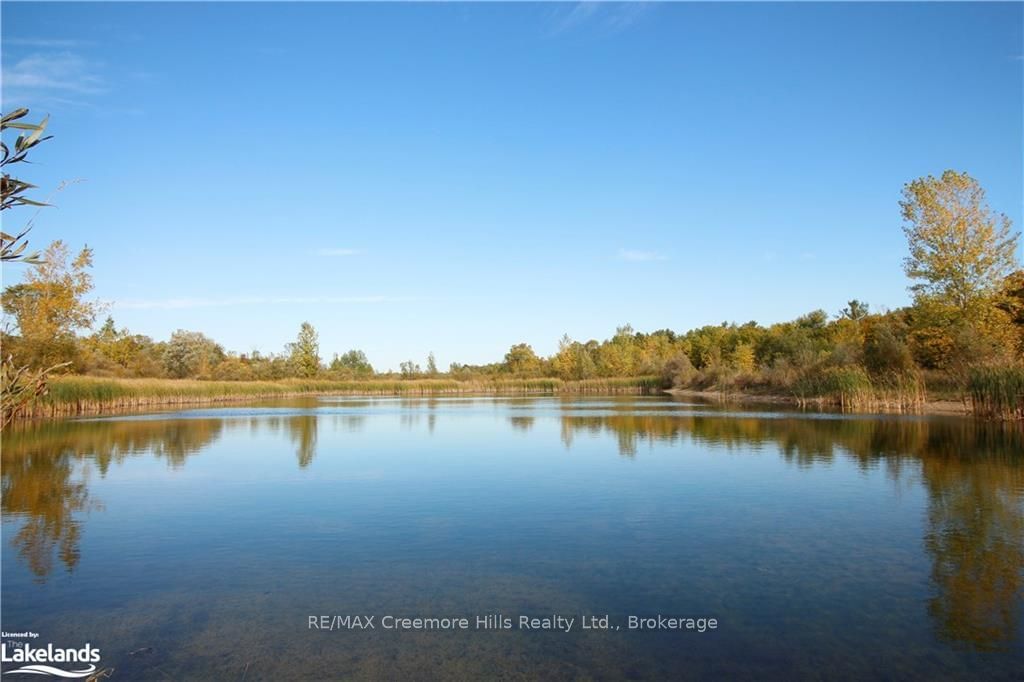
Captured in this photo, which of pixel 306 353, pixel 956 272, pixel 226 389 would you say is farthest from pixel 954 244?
pixel 306 353

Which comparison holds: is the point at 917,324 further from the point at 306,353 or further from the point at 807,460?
the point at 306,353

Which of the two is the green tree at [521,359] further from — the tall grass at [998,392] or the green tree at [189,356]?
the tall grass at [998,392]

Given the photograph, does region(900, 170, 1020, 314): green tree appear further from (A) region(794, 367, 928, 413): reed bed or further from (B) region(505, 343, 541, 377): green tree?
(B) region(505, 343, 541, 377): green tree

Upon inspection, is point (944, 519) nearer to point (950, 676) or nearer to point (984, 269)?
point (950, 676)

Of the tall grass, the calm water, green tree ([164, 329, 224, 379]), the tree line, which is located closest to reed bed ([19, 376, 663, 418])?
the tree line

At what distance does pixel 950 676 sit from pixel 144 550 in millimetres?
7612

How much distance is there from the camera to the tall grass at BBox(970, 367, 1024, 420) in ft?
62.1

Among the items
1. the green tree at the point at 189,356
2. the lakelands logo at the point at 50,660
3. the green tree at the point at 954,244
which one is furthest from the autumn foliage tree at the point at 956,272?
the green tree at the point at 189,356

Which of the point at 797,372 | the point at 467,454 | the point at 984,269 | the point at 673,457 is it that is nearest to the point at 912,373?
the point at 984,269

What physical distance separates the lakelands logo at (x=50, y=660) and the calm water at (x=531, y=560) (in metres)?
0.14

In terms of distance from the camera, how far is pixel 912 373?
2664 cm

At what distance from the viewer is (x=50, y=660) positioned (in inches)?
182

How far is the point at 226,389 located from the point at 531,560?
40788 mm

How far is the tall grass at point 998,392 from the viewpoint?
62.1 feet
